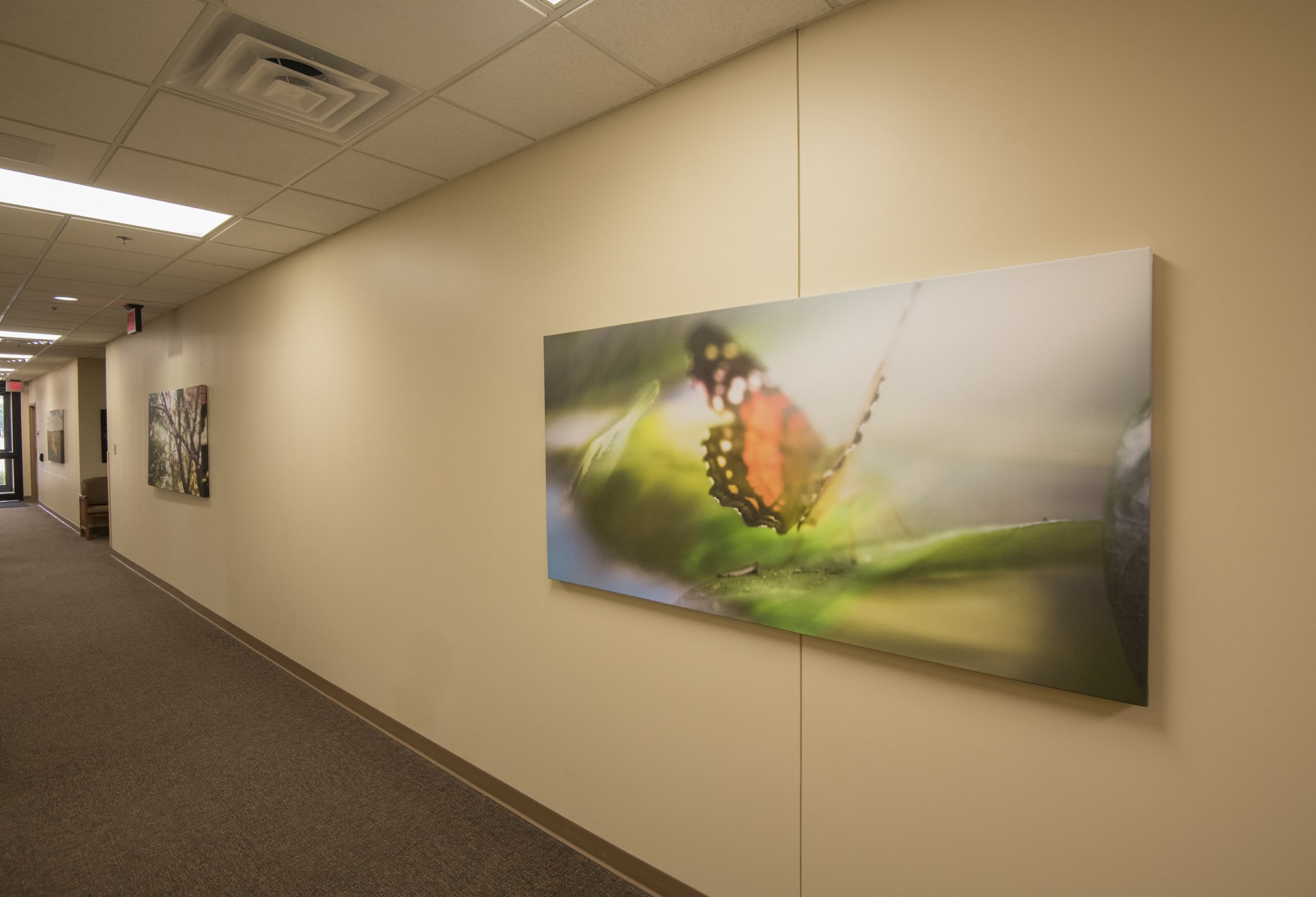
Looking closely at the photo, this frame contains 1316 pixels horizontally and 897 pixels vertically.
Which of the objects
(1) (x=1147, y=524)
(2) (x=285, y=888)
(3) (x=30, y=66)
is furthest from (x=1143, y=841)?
(3) (x=30, y=66)

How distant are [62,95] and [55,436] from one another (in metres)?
12.7

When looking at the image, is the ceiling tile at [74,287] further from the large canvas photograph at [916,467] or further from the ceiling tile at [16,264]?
the large canvas photograph at [916,467]

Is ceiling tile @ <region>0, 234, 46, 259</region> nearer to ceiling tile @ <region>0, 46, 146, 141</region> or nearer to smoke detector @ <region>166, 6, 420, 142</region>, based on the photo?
ceiling tile @ <region>0, 46, 146, 141</region>

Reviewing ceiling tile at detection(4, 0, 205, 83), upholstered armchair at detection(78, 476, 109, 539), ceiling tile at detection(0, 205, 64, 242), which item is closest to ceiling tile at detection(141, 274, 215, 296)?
ceiling tile at detection(0, 205, 64, 242)

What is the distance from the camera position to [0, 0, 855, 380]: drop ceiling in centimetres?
175

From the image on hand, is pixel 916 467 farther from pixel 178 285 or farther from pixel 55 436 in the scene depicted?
pixel 55 436

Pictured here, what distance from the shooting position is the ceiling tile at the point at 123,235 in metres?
3.52

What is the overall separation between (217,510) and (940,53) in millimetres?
5791

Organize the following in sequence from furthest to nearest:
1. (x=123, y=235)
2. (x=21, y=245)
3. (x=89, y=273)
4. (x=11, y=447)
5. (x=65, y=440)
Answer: (x=11, y=447), (x=65, y=440), (x=89, y=273), (x=21, y=245), (x=123, y=235)

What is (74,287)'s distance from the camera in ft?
16.1

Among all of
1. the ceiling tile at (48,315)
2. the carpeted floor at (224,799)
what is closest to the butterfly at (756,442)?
the carpeted floor at (224,799)

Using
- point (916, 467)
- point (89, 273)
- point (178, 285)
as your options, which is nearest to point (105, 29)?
point (916, 467)

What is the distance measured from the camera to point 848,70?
177cm

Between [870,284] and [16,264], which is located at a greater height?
[16,264]
